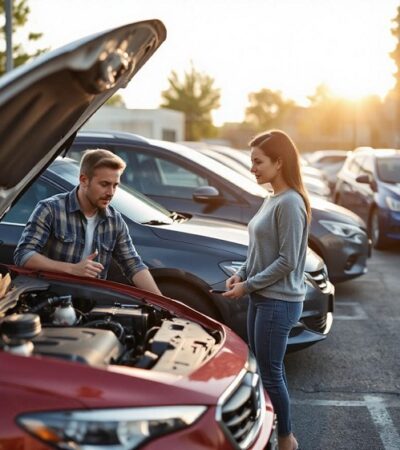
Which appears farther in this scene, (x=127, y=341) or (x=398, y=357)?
(x=398, y=357)

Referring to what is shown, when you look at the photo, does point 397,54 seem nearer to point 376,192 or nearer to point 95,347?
point 376,192

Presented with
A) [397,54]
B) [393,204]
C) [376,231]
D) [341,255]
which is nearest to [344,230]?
[341,255]

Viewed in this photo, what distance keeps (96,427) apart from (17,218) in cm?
337

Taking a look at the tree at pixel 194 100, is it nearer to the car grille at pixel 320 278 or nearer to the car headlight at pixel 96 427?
the car grille at pixel 320 278

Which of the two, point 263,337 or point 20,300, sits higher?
point 20,300

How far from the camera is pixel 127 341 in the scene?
10.8 ft

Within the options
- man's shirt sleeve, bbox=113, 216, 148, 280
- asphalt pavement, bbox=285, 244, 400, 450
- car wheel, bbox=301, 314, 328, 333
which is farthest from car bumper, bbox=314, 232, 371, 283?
man's shirt sleeve, bbox=113, 216, 148, 280

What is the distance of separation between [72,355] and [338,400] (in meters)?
2.96

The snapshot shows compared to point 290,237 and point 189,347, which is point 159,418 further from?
point 290,237

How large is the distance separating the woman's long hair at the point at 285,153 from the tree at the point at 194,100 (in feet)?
246

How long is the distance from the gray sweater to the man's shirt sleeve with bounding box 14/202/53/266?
46.9 inches

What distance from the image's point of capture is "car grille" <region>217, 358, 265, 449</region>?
107 inches

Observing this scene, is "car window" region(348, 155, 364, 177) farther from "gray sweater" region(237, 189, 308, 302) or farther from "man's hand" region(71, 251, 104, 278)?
"man's hand" region(71, 251, 104, 278)

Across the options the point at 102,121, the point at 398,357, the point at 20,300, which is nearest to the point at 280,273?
the point at 20,300
